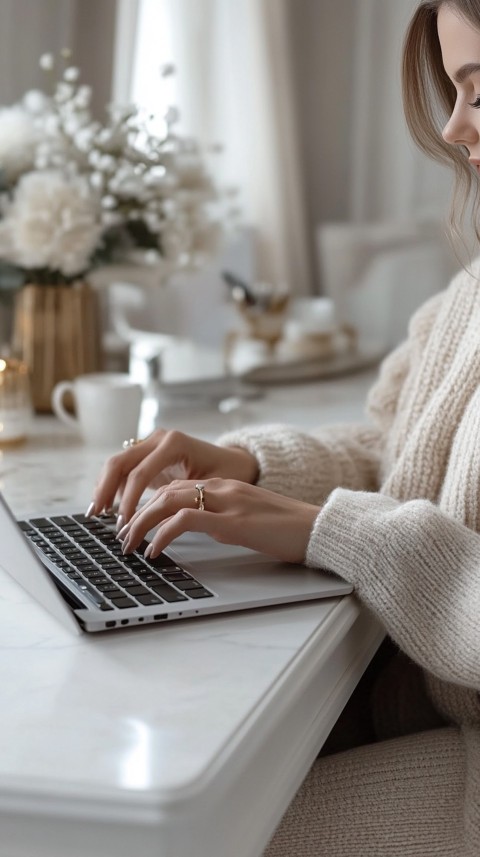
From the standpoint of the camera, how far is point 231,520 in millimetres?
906

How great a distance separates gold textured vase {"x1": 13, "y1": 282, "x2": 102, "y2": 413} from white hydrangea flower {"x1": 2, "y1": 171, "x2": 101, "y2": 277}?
0.08m

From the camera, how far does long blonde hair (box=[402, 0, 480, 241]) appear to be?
3.74 ft

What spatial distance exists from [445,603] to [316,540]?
11 centimetres

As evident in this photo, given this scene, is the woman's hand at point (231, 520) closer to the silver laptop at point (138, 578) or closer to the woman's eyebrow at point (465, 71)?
the silver laptop at point (138, 578)

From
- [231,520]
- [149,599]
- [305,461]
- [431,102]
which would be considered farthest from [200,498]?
[431,102]

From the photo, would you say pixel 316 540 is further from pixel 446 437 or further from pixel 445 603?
pixel 446 437

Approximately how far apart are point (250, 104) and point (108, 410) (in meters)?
2.44

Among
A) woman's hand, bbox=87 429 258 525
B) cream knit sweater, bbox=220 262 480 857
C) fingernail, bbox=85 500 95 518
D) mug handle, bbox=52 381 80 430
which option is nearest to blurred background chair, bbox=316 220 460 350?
mug handle, bbox=52 381 80 430

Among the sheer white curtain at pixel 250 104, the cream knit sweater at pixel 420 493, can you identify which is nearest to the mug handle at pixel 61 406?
the cream knit sweater at pixel 420 493

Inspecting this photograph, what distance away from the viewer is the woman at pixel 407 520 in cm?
86

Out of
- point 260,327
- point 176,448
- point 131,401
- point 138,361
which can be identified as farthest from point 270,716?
point 260,327

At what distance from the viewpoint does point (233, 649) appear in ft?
2.46

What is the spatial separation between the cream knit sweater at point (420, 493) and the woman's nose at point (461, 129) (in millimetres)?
189

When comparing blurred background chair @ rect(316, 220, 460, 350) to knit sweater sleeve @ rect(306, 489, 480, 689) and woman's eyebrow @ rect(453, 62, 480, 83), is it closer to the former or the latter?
woman's eyebrow @ rect(453, 62, 480, 83)
